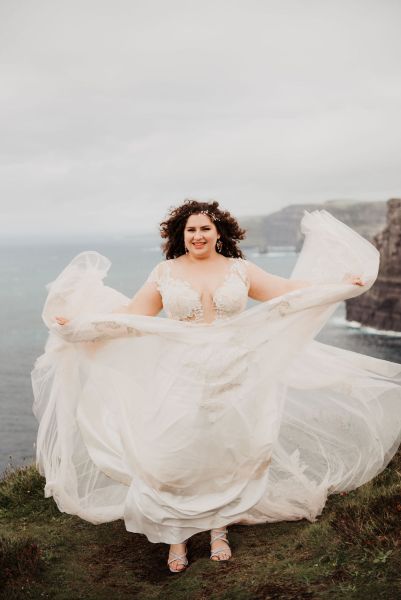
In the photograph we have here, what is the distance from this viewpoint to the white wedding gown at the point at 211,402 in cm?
572

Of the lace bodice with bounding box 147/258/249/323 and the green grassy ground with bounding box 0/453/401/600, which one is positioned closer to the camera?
Result: the green grassy ground with bounding box 0/453/401/600

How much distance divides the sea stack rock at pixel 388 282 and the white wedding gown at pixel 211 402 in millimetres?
75261

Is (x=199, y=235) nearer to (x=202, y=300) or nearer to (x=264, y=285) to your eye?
(x=202, y=300)

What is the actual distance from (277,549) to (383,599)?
149 centimetres

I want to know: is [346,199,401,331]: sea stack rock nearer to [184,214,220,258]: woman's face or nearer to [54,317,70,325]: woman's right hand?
[184,214,220,258]: woman's face

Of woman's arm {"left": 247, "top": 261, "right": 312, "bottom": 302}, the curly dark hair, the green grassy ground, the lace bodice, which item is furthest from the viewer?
the curly dark hair

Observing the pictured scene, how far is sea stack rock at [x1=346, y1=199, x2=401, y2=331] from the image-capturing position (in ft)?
260

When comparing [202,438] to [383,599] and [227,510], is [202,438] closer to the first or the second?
[227,510]

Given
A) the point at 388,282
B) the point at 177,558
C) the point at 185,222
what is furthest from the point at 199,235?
the point at 388,282

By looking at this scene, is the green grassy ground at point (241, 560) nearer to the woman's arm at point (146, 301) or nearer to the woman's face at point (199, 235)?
the woman's arm at point (146, 301)

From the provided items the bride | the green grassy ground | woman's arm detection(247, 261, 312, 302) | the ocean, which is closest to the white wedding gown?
the bride

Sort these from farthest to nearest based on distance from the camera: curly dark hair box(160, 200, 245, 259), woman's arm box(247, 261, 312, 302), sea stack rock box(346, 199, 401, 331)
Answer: sea stack rock box(346, 199, 401, 331) < curly dark hair box(160, 200, 245, 259) < woman's arm box(247, 261, 312, 302)

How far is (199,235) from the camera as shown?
6234 mm

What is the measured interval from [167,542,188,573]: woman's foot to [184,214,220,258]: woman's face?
9.53 ft
